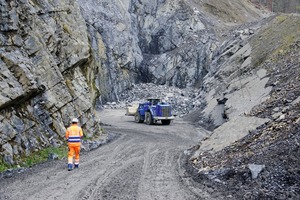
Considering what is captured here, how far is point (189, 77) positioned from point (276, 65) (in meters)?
22.8

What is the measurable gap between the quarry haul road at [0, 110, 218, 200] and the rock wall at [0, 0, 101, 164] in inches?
56.3

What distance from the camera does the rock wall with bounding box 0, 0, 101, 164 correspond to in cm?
1126

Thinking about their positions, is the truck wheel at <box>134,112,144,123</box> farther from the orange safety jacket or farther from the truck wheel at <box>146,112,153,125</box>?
the orange safety jacket

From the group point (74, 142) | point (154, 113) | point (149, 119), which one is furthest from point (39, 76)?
point (149, 119)

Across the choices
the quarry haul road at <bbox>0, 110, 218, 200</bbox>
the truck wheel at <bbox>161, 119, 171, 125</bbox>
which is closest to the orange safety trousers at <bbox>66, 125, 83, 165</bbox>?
the quarry haul road at <bbox>0, 110, 218, 200</bbox>

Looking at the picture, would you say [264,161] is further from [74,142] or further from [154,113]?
[154,113]

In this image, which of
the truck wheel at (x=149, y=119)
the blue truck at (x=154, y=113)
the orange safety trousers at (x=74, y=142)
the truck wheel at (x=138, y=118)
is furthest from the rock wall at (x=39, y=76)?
the truck wheel at (x=138, y=118)

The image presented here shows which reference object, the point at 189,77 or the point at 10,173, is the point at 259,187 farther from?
the point at 189,77

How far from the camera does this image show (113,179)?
353 inches

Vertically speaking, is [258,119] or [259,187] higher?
[258,119]

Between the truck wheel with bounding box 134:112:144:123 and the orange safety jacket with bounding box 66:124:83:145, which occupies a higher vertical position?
the orange safety jacket with bounding box 66:124:83:145

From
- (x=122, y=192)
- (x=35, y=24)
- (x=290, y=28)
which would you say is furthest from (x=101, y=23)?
(x=122, y=192)

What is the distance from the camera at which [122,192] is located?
7.75 m

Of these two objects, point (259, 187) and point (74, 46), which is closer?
point (259, 187)
